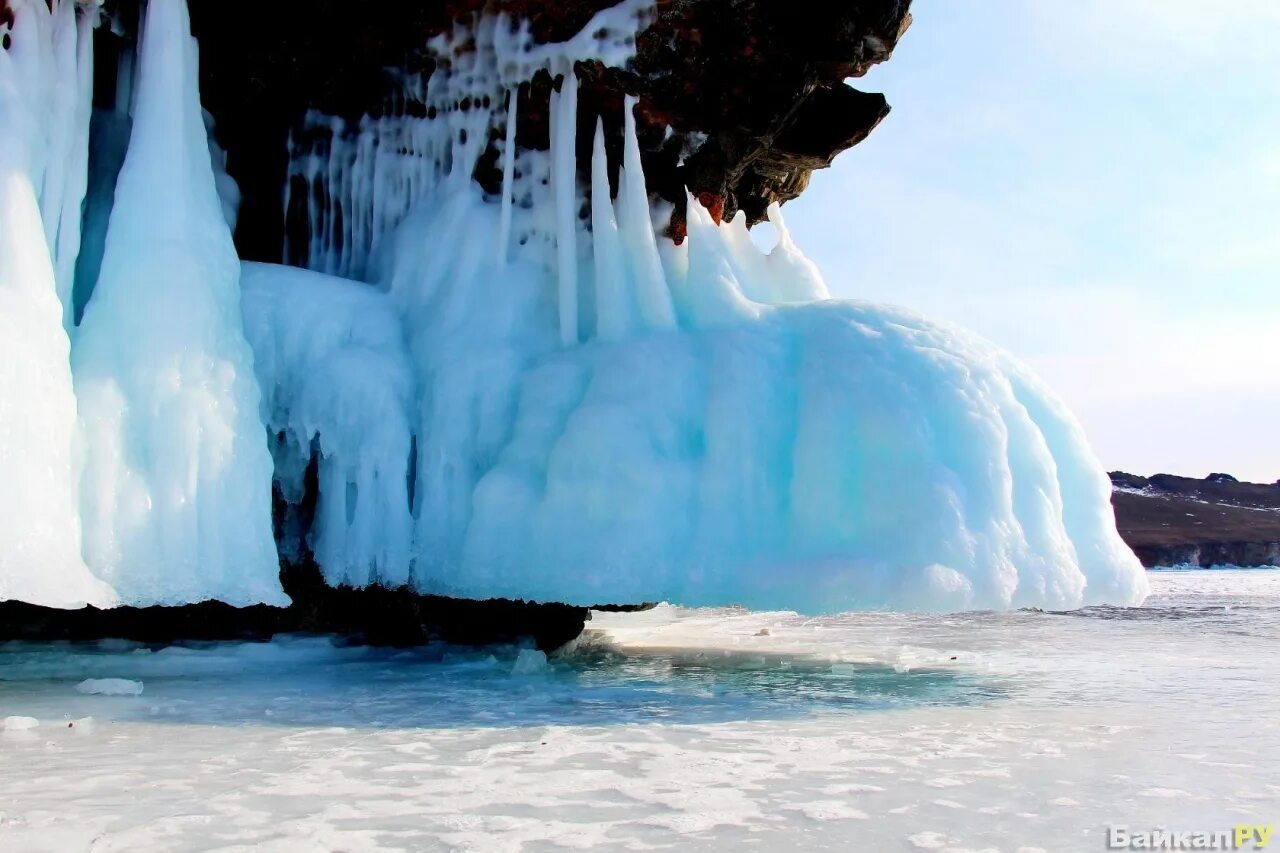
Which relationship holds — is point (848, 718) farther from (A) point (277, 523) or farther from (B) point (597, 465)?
(A) point (277, 523)

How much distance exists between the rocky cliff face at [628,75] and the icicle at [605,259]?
1.36 feet

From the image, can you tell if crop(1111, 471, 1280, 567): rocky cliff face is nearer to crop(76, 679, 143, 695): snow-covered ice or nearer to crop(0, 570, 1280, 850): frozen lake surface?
crop(0, 570, 1280, 850): frozen lake surface

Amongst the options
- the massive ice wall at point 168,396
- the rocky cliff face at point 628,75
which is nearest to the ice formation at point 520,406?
the massive ice wall at point 168,396

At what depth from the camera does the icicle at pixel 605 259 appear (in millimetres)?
7469

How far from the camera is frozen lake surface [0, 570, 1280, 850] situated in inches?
129

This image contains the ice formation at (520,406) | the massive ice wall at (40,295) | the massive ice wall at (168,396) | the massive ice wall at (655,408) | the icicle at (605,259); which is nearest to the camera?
the massive ice wall at (40,295)

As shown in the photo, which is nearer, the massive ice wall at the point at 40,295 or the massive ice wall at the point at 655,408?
the massive ice wall at the point at 40,295

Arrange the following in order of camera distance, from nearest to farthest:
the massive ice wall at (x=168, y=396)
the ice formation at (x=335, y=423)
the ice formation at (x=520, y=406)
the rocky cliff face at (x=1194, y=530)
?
1. the massive ice wall at (x=168, y=396)
2. the ice formation at (x=520, y=406)
3. the ice formation at (x=335, y=423)
4. the rocky cliff face at (x=1194, y=530)

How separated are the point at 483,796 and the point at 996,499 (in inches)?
146

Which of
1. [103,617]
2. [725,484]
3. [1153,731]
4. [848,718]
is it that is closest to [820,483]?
[725,484]

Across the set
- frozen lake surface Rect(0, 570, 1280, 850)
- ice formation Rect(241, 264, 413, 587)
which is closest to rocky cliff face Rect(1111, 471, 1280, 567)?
frozen lake surface Rect(0, 570, 1280, 850)

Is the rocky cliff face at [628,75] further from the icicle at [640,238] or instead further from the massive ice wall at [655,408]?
the icicle at [640,238]

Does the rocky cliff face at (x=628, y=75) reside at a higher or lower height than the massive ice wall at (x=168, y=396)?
higher

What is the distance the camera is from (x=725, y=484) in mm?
6473
